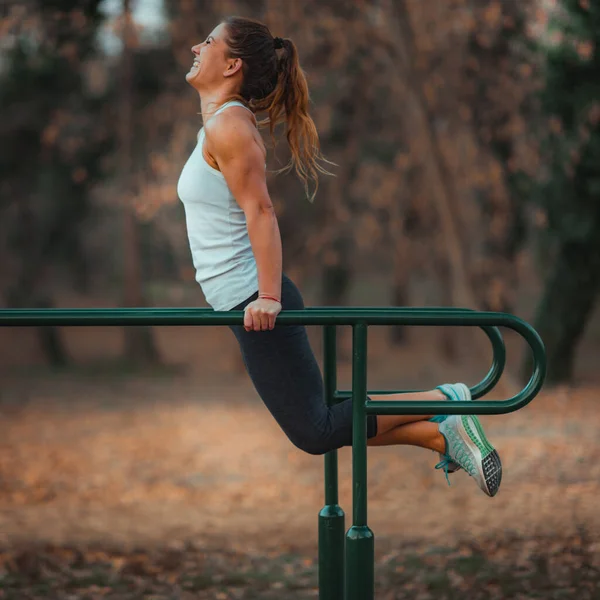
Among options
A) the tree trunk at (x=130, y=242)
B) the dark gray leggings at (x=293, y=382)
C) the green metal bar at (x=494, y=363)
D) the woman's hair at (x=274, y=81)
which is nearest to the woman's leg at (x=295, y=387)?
the dark gray leggings at (x=293, y=382)

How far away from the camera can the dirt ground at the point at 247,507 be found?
511cm

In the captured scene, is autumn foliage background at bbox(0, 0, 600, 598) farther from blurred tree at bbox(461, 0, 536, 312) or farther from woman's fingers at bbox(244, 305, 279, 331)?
woman's fingers at bbox(244, 305, 279, 331)

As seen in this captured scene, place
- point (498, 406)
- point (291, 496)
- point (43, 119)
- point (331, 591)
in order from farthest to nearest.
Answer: point (43, 119) < point (291, 496) < point (331, 591) < point (498, 406)

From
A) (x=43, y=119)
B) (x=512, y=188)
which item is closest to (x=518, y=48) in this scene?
(x=512, y=188)

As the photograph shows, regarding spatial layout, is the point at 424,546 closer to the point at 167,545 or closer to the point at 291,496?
the point at 167,545

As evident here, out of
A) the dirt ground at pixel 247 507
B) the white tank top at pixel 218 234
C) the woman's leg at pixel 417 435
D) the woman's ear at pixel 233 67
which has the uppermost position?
the woman's ear at pixel 233 67

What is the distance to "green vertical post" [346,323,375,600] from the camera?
313 centimetres

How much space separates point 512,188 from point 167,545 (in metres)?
9.00

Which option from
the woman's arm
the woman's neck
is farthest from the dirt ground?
the woman's neck

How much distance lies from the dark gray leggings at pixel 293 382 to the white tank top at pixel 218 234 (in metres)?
0.06

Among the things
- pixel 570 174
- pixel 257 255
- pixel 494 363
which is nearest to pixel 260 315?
pixel 257 255

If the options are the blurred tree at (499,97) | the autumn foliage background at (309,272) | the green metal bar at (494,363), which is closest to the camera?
the green metal bar at (494,363)

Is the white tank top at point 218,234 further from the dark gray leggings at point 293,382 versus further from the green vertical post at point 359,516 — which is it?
the green vertical post at point 359,516

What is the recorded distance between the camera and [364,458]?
10.3 ft
